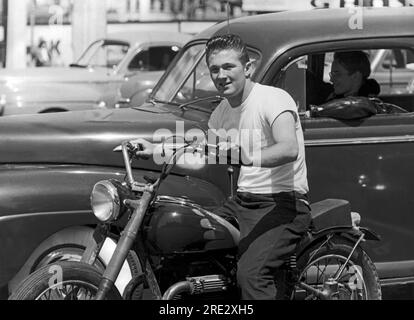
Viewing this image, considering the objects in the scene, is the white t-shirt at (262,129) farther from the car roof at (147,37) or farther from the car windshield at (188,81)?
the car roof at (147,37)

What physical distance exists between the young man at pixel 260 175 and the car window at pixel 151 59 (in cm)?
1016

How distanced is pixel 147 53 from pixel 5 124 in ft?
31.0

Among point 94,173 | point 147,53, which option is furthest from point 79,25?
point 94,173

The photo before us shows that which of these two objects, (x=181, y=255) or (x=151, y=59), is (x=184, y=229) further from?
(x=151, y=59)

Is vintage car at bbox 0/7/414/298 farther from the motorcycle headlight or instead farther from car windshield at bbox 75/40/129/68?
car windshield at bbox 75/40/129/68

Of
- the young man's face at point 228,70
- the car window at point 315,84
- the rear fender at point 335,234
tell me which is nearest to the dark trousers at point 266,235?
the rear fender at point 335,234

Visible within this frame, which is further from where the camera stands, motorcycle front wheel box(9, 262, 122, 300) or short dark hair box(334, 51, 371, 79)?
short dark hair box(334, 51, 371, 79)

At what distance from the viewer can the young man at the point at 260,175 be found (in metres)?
4.36

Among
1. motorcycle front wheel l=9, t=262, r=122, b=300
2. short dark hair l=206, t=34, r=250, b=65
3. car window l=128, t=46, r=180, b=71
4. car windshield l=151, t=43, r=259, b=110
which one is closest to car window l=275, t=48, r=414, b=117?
car windshield l=151, t=43, r=259, b=110

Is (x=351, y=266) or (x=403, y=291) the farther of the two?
(x=403, y=291)

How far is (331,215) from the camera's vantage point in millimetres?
4879

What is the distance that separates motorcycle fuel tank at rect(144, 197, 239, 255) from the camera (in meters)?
4.39
